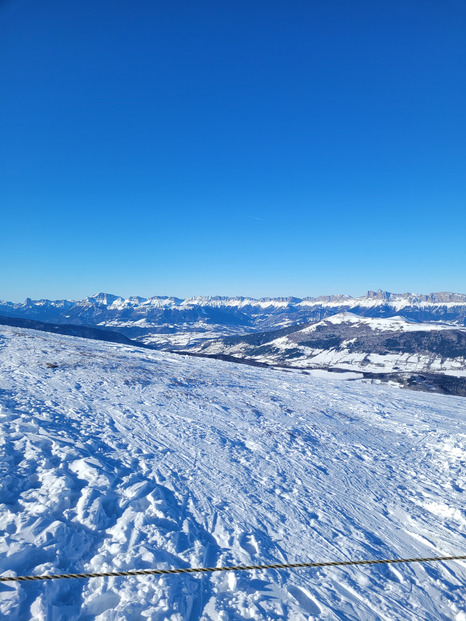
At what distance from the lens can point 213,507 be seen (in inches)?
366

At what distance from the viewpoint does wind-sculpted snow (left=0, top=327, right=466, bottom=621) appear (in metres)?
6.34

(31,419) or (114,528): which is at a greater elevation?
(31,419)

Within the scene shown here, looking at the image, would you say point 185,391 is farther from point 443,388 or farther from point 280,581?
point 443,388

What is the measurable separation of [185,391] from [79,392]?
7385mm

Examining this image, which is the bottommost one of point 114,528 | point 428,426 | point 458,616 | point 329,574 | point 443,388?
point 443,388

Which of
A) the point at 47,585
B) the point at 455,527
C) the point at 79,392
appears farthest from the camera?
the point at 79,392

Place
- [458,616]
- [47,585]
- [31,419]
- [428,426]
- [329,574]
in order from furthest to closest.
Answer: [428,426]
[31,419]
[329,574]
[458,616]
[47,585]

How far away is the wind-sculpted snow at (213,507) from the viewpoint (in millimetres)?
6340

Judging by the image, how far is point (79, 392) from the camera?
1791 cm

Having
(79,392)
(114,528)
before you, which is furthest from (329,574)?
(79,392)

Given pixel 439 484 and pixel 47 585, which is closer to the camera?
pixel 47 585

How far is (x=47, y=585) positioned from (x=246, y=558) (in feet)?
14.0

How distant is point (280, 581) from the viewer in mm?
7016

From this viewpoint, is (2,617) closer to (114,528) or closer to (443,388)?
(114,528)
